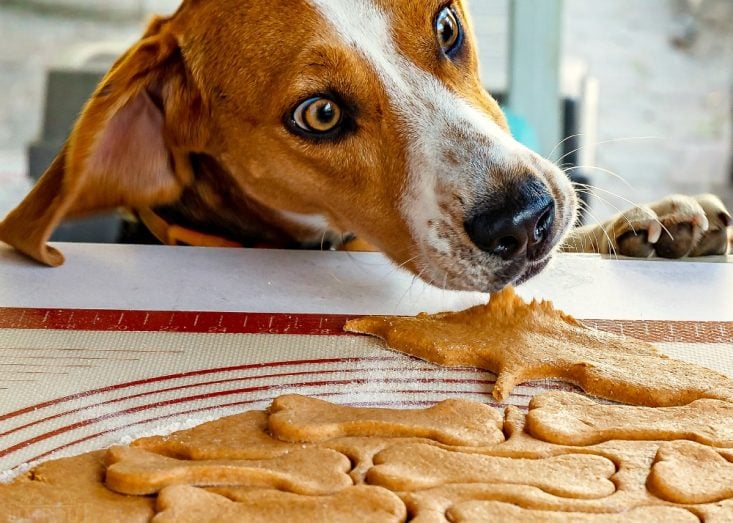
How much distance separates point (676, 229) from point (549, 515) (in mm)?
977

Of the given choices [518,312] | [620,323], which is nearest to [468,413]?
[518,312]

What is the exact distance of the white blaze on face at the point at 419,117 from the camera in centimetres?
154

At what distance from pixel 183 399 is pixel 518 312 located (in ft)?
1.92

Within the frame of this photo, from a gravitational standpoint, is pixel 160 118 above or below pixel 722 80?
below

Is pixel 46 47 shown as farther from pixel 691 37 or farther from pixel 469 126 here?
pixel 469 126

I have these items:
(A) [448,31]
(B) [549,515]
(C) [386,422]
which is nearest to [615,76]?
(A) [448,31]

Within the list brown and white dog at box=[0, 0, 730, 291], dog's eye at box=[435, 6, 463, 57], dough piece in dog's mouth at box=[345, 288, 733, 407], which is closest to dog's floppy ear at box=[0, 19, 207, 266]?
brown and white dog at box=[0, 0, 730, 291]

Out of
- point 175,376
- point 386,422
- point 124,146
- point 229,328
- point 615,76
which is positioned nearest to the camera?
point 386,422

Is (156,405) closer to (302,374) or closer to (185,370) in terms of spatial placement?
(185,370)

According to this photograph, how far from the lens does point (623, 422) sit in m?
1.26

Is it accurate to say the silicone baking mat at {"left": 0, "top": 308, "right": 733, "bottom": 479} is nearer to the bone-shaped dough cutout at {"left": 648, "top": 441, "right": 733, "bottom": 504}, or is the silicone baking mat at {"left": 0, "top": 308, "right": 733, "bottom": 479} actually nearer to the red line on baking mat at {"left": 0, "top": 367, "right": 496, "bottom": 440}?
the red line on baking mat at {"left": 0, "top": 367, "right": 496, "bottom": 440}

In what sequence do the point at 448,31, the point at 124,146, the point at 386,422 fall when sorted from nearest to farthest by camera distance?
the point at 386,422 → the point at 448,31 → the point at 124,146

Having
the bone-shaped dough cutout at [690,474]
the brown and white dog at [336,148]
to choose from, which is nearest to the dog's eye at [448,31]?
the brown and white dog at [336,148]

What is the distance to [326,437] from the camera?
4.03 ft
